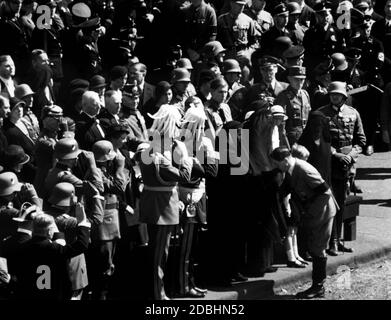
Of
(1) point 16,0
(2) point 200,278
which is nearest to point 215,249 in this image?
(2) point 200,278

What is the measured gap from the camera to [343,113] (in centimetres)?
1583

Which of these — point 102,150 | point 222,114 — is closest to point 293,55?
point 222,114

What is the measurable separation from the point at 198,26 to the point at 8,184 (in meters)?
5.80

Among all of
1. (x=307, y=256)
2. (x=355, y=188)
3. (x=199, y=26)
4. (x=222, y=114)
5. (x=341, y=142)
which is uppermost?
(x=199, y=26)

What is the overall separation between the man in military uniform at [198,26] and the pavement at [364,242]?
3.30 m

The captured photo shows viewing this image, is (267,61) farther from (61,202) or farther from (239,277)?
(61,202)

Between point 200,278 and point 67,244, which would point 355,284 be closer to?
point 200,278

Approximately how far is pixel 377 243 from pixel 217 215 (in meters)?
3.14

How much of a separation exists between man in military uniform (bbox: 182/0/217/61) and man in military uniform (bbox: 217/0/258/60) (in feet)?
1.73

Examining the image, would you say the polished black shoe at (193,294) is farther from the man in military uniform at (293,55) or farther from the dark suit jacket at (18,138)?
the man in military uniform at (293,55)

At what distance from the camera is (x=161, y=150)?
12.7m

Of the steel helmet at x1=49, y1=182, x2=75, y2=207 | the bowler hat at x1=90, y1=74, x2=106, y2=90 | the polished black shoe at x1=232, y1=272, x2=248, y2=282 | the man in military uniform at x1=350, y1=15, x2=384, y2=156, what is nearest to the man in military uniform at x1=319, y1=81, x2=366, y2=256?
the polished black shoe at x1=232, y1=272, x2=248, y2=282

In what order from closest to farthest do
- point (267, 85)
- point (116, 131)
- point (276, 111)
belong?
point (116, 131), point (276, 111), point (267, 85)

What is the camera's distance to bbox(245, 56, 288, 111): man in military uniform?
15.4m
